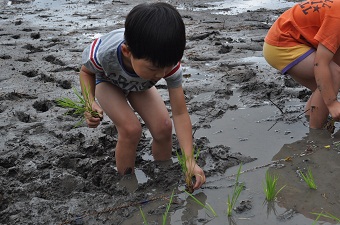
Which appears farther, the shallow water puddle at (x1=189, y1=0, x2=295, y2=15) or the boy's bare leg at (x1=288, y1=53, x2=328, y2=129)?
the shallow water puddle at (x1=189, y1=0, x2=295, y2=15)

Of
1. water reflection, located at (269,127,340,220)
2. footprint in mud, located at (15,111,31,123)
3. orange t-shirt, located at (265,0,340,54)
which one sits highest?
orange t-shirt, located at (265,0,340,54)

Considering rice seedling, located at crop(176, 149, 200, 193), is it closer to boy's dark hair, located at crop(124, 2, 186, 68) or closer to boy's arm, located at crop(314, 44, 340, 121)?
boy's dark hair, located at crop(124, 2, 186, 68)

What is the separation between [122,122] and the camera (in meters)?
3.43

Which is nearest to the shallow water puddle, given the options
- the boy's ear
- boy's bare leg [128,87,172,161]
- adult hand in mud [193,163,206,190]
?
boy's bare leg [128,87,172,161]

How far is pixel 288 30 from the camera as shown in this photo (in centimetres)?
421

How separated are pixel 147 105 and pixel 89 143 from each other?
2.27ft

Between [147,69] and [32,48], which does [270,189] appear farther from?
[32,48]

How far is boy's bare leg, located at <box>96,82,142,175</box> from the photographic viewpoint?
11.3 ft

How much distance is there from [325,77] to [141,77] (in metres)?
1.53

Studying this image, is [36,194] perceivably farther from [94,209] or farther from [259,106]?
[259,106]

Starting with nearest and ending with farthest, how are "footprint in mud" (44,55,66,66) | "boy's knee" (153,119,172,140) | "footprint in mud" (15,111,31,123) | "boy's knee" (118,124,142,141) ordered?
"boy's knee" (118,124,142,141), "boy's knee" (153,119,172,140), "footprint in mud" (15,111,31,123), "footprint in mud" (44,55,66,66)

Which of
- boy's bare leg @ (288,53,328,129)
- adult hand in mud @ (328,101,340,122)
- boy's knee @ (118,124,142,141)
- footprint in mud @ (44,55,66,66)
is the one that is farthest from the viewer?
footprint in mud @ (44,55,66,66)

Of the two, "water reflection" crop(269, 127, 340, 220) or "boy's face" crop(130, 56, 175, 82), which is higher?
"boy's face" crop(130, 56, 175, 82)

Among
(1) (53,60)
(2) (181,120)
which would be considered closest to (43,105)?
(1) (53,60)
